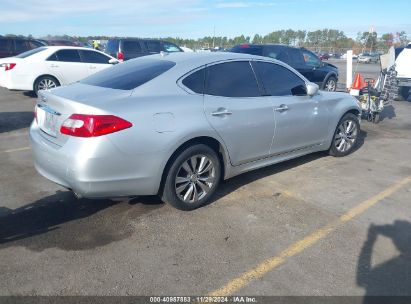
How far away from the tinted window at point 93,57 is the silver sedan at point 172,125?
7.56m

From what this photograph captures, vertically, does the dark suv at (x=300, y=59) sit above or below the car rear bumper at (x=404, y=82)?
above

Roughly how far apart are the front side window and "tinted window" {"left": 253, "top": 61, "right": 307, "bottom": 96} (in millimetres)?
7126

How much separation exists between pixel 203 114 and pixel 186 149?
0.41 m

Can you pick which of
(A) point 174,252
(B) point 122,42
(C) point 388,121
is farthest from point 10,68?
(C) point 388,121

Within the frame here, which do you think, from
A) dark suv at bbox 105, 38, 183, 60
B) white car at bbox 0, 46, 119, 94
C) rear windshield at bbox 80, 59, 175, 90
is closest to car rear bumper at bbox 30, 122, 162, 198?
rear windshield at bbox 80, 59, 175, 90

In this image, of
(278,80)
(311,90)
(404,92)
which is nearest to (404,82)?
(404,92)

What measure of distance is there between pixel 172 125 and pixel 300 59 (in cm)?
894

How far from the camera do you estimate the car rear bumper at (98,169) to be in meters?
3.21

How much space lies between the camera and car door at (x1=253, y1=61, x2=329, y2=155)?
4.63m

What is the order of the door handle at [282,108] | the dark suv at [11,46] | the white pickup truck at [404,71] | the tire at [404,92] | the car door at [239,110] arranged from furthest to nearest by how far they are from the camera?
1. the dark suv at [11,46]
2. the tire at [404,92]
3. the white pickup truck at [404,71]
4. the door handle at [282,108]
5. the car door at [239,110]

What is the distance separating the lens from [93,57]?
11.6m

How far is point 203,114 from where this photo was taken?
3.83 m

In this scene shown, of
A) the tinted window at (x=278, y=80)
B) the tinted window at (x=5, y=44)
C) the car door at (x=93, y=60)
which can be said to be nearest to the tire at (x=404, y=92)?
the tinted window at (x=278, y=80)

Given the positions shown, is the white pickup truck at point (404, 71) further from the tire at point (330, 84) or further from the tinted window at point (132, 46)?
the tinted window at point (132, 46)
